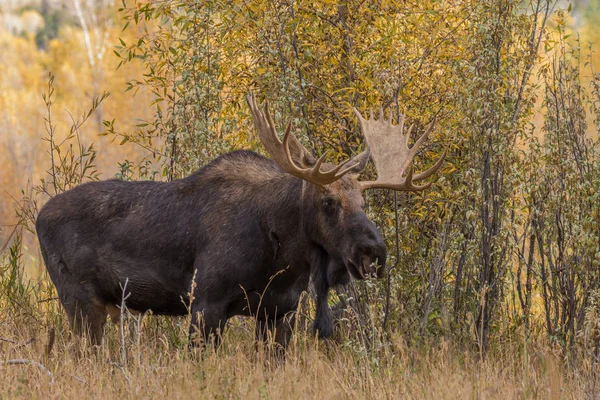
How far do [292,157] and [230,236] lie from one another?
667 millimetres

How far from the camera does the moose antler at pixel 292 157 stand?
6266 mm

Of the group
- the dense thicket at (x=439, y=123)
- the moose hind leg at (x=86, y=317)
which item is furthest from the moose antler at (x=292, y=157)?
the moose hind leg at (x=86, y=317)

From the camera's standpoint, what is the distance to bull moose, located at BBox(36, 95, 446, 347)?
648 centimetres

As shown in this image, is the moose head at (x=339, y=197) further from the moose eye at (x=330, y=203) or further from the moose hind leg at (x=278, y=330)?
the moose hind leg at (x=278, y=330)

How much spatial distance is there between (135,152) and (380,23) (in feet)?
79.8

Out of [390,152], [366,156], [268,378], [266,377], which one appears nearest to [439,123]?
[390,152]

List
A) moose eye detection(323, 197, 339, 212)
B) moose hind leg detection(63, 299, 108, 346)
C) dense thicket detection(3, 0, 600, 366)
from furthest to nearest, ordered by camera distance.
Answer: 1. dense thicket detection(3, 0, 600, 366)
2. moose hind leg detection(63, 299, 108, 346)
3. moose eye detection(323, 197, 339, 212)

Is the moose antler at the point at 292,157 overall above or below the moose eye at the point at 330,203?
above

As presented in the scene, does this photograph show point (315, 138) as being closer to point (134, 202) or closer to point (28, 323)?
point (134, 202)

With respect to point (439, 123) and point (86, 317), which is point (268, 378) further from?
point (439, 123)

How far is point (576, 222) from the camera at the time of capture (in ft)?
23.0

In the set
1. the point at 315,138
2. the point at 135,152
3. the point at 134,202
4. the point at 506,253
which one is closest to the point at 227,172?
the point at 134,202

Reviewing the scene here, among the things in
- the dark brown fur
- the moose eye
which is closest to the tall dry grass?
the dark brown fur

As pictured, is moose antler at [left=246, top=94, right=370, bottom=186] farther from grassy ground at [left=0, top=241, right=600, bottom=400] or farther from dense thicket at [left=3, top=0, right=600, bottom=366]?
grassy ground at [left=0, top=241, right=600, bottom=400]
